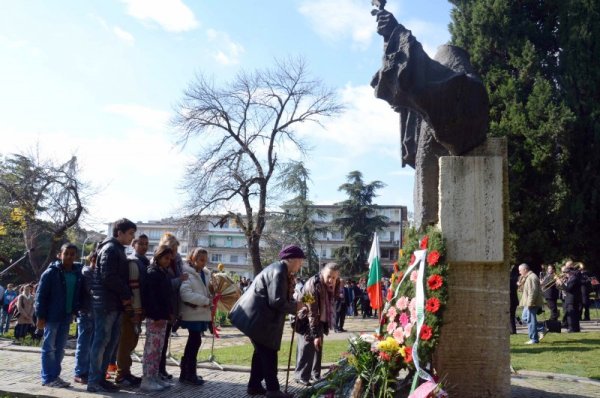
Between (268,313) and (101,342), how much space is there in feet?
6.75

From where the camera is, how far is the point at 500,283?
5.44 m

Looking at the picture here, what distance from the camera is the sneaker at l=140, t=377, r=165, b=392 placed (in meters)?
6.68

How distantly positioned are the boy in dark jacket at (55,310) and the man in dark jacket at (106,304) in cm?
46

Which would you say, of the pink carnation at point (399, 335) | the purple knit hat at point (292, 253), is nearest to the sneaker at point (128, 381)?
the purple knit hat at point (292, 253)

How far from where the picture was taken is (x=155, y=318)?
676 cm

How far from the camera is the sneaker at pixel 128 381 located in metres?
7.09

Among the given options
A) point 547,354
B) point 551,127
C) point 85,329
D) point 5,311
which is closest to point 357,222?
point 551,127

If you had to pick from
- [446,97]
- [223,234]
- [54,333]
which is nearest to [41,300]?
[54,333]

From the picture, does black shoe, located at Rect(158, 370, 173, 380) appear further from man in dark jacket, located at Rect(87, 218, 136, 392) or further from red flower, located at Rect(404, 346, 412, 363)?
red flower, located at Rect(404, 346, 412, 363)

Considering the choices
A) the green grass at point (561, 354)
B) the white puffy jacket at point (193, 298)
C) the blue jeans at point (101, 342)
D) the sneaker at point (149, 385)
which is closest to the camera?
the blue jeans at point (101, 342)

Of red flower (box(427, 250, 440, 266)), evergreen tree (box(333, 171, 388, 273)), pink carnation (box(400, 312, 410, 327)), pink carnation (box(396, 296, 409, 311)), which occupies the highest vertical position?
evergreen tree (box(333, 171, 388, 273))

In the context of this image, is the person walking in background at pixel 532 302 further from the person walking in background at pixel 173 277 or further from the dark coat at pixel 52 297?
the dark coat at pixel 52 297

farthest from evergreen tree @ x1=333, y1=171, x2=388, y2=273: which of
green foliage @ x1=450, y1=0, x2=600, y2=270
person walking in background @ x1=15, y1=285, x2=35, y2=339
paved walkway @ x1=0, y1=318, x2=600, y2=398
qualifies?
paved walkway @ x1=0, y1=318, x2=600, y2=398

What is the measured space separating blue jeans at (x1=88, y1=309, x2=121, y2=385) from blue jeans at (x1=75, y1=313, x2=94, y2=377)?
1.45 ft
